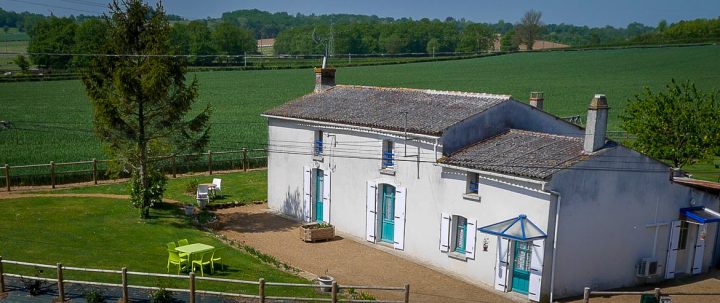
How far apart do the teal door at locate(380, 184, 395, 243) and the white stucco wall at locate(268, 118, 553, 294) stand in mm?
556

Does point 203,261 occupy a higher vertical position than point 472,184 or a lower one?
lower

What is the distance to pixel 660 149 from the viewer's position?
28.7 metres

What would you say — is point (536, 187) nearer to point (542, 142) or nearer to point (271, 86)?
point (542, 142)

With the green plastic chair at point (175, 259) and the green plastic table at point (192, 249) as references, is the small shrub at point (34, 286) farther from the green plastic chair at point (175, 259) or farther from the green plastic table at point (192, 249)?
the green plastic table at point (192, 249)

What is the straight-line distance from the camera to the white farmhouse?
19297mm

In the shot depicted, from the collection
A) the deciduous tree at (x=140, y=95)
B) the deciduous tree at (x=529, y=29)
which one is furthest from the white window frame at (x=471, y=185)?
the deciduous tree at (x=529, y=29)

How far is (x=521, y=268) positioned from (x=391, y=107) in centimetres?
883

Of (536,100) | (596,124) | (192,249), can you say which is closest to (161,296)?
(192,249)

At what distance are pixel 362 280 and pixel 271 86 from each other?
52.5 meters

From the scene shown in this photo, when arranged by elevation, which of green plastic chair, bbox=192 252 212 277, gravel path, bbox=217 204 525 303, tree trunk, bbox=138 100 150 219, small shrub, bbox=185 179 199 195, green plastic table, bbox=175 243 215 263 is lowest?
gravel path, bbox=217 204 525 303

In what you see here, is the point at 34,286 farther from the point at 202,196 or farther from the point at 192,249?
the point at 202,196

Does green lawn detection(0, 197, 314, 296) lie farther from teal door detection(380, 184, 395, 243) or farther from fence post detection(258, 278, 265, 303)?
teal door detection(380, 184, 395, 243)

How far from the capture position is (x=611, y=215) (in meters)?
20.2

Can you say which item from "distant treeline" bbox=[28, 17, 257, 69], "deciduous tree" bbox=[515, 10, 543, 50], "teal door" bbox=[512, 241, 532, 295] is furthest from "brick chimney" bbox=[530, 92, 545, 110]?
"deciduous tree" bbox=[515, 10, 543, 50]
